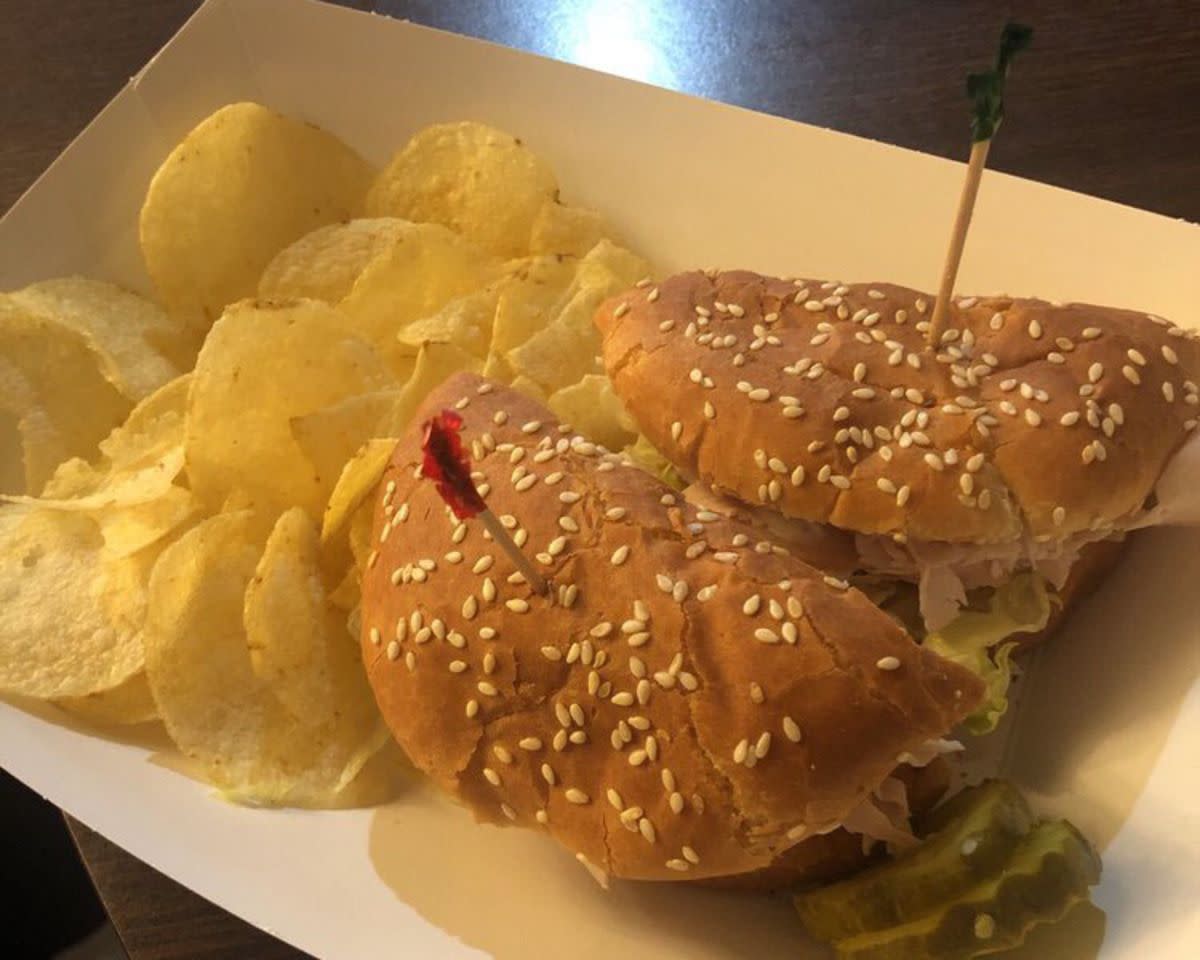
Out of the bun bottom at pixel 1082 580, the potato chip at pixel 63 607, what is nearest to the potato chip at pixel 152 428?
the potato chip at pixel 63 607

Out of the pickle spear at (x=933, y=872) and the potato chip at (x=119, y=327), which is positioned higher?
the pickle spear at (x=933, y=872)

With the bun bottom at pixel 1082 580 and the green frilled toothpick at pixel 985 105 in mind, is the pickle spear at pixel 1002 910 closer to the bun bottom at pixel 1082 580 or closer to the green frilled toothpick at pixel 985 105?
the bun bottom at pixel 1082 580

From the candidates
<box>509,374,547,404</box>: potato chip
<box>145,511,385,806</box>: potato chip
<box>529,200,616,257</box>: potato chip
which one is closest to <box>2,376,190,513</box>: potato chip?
<box>145,511,385,806</box>: potato chip

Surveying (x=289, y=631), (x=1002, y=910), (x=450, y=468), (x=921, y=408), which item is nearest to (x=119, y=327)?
(x=289, y=631)

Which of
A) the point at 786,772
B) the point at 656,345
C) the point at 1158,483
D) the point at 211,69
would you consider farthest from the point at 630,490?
the point at 211,69

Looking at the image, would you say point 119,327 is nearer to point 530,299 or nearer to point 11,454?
point 11,454
